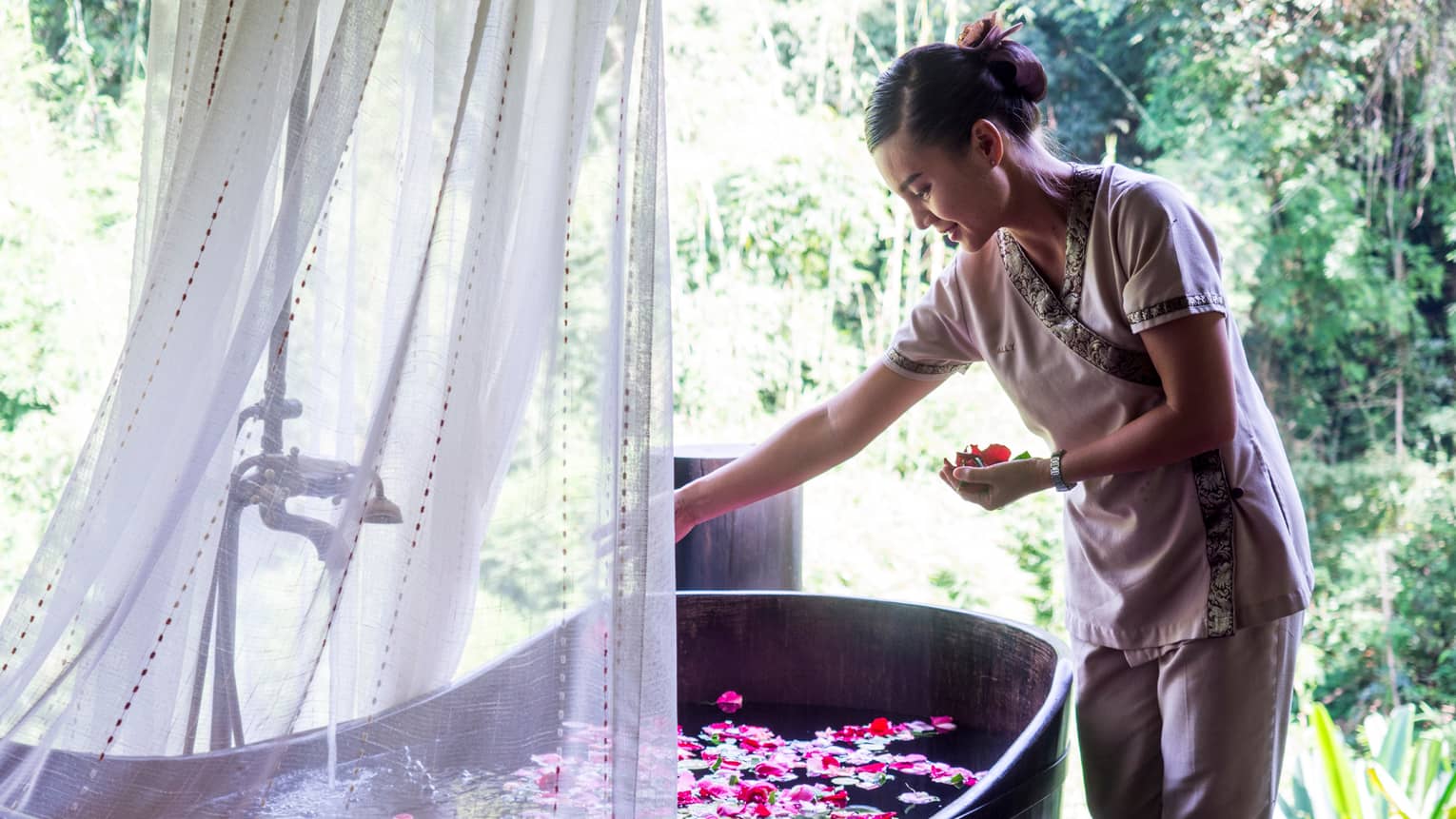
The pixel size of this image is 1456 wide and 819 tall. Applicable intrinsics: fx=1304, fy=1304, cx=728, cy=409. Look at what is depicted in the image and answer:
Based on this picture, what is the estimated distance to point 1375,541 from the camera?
5980 millimetres

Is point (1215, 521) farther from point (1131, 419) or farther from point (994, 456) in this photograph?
point (994, 456)

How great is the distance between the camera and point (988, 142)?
151 cm

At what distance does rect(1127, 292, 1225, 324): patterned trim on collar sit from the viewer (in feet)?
4.51

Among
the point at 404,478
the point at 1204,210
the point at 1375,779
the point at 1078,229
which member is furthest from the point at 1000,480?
the point at 1204,210

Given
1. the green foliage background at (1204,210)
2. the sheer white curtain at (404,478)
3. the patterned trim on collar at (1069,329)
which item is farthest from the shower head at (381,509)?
the green foliage background at (1204,210)

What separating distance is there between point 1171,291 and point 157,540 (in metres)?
1.01

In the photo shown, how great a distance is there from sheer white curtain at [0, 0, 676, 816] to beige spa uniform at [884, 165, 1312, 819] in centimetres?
61

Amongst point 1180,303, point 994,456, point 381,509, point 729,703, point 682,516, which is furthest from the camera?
point 729,703

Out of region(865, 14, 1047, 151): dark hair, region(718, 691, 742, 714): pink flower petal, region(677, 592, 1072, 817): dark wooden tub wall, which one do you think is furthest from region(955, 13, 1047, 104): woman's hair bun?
region(718, 691, 742, 714): pink flower petal

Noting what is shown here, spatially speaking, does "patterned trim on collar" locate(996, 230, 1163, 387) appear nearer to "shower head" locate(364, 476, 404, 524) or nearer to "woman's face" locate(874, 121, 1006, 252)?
"woman's face" locate(874, 121, 1006, 252)

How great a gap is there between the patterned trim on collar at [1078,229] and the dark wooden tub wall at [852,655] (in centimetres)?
60

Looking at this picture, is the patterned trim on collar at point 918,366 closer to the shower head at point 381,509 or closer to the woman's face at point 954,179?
the woman's face at point 954,179

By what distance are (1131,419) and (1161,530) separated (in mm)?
130

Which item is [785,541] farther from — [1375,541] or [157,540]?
[1375,541]
